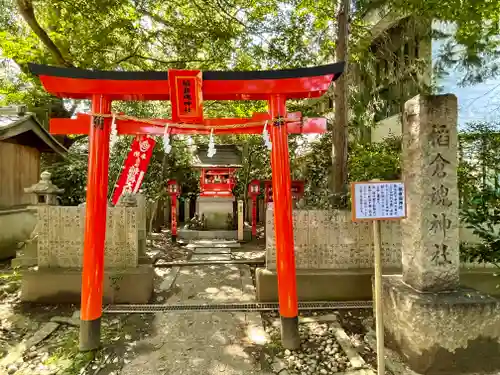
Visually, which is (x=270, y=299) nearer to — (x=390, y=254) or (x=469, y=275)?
(x=390, y=254)

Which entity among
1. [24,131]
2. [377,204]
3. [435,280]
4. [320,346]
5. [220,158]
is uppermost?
[24,131]

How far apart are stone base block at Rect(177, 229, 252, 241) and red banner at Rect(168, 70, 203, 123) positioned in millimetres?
8468

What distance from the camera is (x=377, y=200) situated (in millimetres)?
3406

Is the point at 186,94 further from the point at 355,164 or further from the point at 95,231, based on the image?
the point at 355,164

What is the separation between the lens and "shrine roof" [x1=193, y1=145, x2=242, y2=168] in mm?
13609

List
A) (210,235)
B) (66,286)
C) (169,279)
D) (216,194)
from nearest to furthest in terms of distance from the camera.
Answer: (66,286)
(169,279)
(210,235)
(216,194)

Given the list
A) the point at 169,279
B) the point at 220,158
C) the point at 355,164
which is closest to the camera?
the point at 169,279

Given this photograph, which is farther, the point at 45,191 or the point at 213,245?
the point at 213,245

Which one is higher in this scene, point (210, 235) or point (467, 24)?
point (467, 24)

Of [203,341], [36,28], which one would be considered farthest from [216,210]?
[203,341]

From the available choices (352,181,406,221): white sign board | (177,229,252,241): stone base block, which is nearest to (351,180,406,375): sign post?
(352,181,406,221): white sign board

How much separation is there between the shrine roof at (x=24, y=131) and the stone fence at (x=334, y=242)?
8619 millimetres

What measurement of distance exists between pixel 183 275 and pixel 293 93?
17.0 ft

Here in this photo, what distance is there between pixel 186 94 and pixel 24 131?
8657 millimetres
